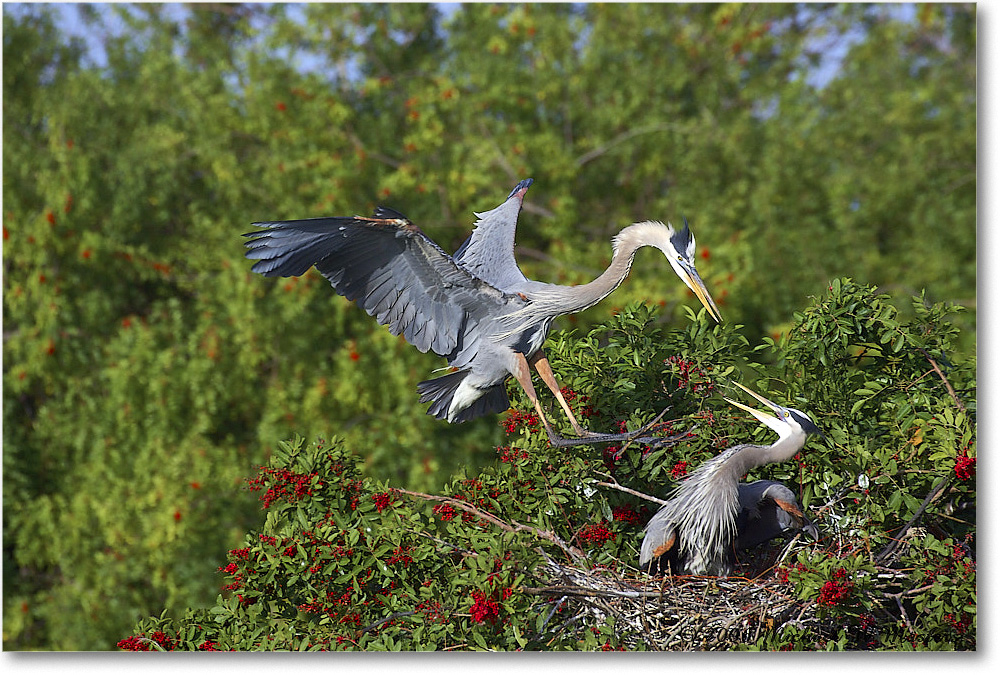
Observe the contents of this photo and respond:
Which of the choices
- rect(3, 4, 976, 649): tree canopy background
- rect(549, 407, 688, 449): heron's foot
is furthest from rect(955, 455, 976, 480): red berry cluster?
rect(3, 4, 976, 649): tree canopy background

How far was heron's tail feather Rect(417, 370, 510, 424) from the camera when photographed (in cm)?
210

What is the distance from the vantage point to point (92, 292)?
5.10 meters

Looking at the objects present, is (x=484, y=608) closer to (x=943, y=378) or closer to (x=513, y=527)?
(x=513, y=527)

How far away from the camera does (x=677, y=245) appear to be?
1.98m

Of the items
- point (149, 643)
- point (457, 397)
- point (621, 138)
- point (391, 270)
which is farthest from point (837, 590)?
point (621, 138)

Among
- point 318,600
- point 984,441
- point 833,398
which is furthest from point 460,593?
point 984,441

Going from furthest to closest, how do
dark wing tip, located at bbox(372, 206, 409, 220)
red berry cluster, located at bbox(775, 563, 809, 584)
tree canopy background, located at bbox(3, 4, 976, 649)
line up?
tree canopy background, located at bbox(3, 4, 976, 649)
red berry cluster, located at bbox(775, 563, 809, 584)
dark wing tip, located at bbox(372, 206, 409, 220)

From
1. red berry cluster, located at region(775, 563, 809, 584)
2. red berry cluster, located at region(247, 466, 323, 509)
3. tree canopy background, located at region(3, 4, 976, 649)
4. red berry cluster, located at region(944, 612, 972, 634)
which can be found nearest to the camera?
red berry cluster, located at region(775, 563, 809, 584)

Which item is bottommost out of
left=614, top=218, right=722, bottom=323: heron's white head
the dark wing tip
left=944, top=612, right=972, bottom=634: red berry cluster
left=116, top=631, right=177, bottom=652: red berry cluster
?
left=944, top=612, right=972, bottom=634: red berry cluster

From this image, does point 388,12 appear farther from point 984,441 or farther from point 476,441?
point 984,441

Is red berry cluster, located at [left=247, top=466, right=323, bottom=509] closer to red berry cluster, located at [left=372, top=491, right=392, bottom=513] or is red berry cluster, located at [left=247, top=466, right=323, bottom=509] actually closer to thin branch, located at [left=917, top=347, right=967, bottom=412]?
red berry cluster, located at [left=372, top=491, right=392, bottom=513]

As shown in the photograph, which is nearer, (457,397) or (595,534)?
(457,397)

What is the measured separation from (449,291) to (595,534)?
751mm

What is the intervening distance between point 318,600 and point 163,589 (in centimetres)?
331
